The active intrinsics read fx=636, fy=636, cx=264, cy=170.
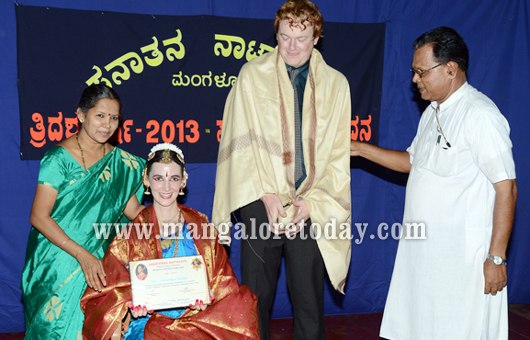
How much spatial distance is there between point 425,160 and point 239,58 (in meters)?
1.72

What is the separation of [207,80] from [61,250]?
1.64 metres

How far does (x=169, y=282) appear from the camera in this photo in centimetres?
272

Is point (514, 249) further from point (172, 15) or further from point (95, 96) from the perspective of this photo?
point (95, 96)

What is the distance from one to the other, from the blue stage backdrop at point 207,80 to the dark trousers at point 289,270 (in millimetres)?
1461

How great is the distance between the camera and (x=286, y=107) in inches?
116

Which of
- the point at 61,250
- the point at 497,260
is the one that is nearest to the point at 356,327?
the point at 497,260

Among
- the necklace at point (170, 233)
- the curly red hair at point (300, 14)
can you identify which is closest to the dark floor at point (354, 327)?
the necklace at point (170, 233)

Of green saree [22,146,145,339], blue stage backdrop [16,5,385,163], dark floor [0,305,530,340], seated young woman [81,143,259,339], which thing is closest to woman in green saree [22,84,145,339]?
green saree [22,146,145,339]

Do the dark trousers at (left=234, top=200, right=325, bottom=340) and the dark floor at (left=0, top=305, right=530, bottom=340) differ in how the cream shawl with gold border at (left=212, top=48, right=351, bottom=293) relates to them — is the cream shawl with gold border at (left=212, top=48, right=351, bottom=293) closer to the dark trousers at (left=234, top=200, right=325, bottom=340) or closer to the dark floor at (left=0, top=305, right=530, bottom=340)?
the dark trousers at (left=234, top=200, right=325, bottom=340)

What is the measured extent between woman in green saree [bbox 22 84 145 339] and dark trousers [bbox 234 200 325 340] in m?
0.74

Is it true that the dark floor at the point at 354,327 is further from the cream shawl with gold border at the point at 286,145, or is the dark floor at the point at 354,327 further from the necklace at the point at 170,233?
the necklace at the point at 170,233

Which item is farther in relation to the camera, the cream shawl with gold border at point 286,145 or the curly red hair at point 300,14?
the cream shawl with gold border at point 286,145

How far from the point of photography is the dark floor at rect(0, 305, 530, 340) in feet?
14.4

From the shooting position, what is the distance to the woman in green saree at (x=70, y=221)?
307cm
